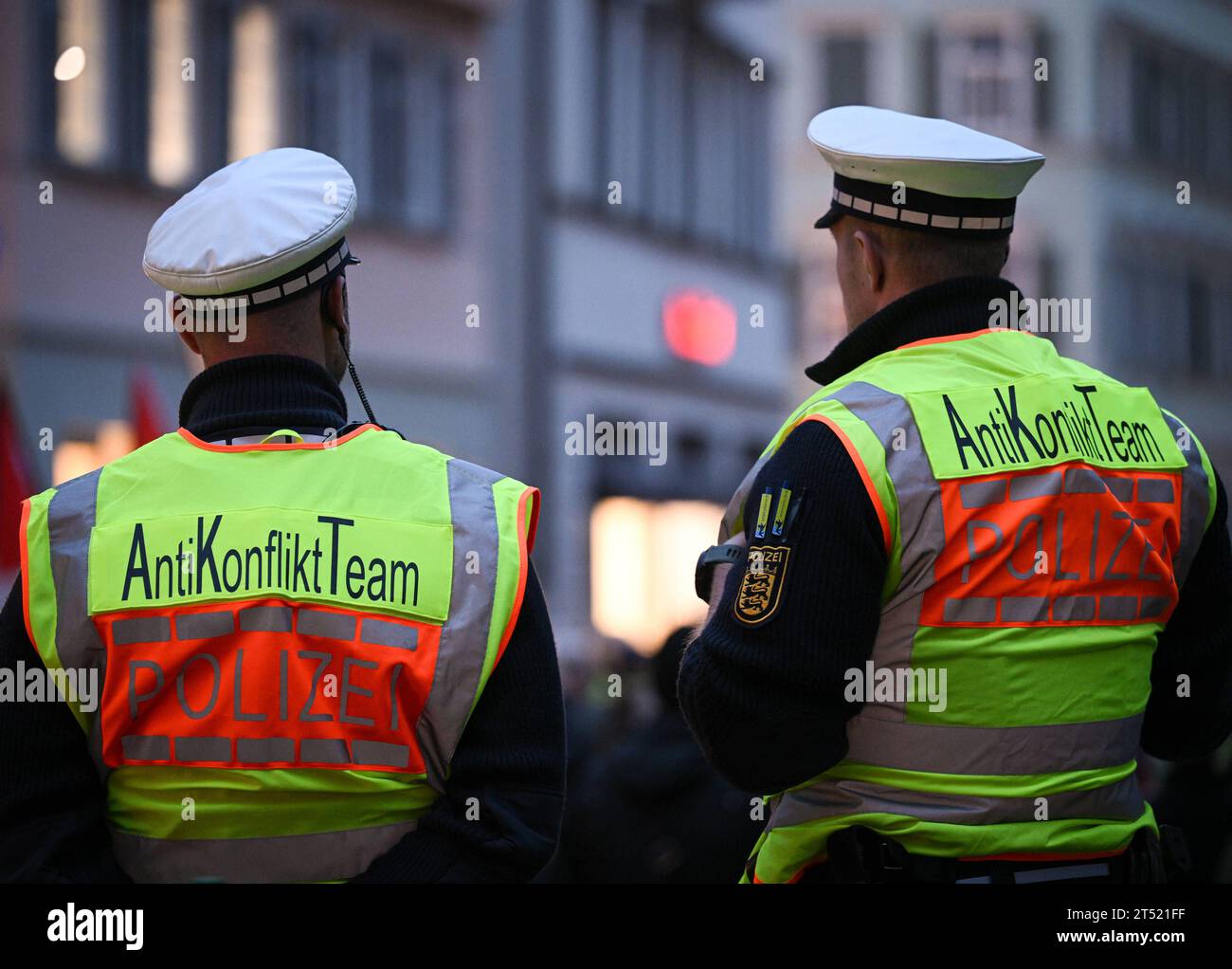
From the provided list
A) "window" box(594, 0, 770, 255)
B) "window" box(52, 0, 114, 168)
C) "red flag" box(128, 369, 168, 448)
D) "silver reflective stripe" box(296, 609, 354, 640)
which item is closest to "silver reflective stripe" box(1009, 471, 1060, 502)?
"silver reflective stripe" box(296, 609, 354, 640)

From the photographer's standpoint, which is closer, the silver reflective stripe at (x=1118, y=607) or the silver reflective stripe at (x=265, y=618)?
the silver reflective stripe at (x=265, y=618)

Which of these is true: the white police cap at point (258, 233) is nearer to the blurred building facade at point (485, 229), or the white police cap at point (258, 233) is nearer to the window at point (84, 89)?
the blurred building facade at point (485, 229)

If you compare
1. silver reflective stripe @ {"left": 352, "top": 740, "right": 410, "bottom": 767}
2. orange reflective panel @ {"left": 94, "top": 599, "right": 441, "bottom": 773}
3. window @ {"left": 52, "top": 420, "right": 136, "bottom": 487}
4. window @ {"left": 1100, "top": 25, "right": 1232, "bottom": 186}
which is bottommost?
silver reflective stripe @ {"left": 352, "top": 740, "right": 410, "bottom": 767}

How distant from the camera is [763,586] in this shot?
2740mm

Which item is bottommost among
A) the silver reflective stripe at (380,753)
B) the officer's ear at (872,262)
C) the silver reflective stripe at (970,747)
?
the silver reflective stripe at (970,747)

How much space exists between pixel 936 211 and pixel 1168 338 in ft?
85.5

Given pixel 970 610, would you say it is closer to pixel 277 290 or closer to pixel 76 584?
pixel 277 290

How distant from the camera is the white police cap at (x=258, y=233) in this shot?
106 inches

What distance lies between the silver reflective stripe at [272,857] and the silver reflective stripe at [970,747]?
0.77 meters

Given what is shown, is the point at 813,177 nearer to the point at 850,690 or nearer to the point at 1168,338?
the point at 1168,338

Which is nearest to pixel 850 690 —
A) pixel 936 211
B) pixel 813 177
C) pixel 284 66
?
pixel 936 211

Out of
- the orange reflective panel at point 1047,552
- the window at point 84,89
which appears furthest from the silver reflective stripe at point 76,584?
the window at point 84,89

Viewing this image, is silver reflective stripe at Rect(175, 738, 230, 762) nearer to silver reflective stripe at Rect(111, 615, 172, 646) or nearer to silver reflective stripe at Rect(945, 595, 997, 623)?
silver reflective stripe at Rect(111, 615, 172, 646)

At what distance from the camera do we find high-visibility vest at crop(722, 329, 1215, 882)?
274 cm
